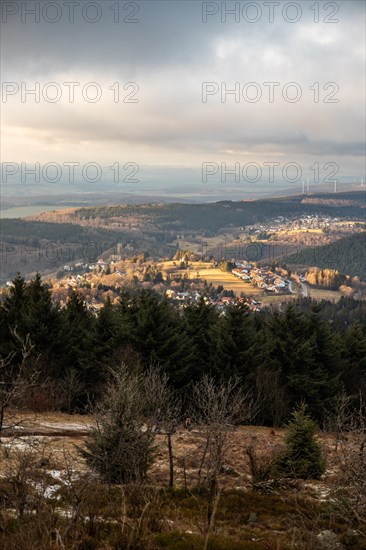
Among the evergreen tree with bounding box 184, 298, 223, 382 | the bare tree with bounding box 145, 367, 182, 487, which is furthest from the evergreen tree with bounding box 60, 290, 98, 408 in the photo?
the bare tree with bounding box 145, 367, 182, 487

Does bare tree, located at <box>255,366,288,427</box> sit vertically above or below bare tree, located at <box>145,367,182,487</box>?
below

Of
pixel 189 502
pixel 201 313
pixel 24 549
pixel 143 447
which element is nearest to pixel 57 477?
pixel 143 447

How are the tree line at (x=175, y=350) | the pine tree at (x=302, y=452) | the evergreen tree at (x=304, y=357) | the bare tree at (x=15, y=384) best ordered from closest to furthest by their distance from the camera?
1. the bare tree at (x=15, y=384)
2. the pine tree at (x=302, y=452)
3. the tree line at (x=175, y=350)
4. the evergreen tree at (x=304, y=357)

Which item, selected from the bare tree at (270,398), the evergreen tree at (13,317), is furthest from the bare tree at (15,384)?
the bare tree at (270,398)

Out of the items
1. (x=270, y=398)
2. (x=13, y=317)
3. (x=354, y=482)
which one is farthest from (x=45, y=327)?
(x=354, y=482)

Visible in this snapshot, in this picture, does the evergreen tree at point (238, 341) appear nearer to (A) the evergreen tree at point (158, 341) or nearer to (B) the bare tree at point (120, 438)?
(A) the evergreen tree at point (158, 341)

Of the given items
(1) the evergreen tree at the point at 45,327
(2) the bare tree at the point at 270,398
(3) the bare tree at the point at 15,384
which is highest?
(3) the bare tree at the point at 15,384

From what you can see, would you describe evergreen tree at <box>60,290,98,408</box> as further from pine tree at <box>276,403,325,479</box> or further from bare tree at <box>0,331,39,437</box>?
pine tree at <box>276,403,325,479</box>

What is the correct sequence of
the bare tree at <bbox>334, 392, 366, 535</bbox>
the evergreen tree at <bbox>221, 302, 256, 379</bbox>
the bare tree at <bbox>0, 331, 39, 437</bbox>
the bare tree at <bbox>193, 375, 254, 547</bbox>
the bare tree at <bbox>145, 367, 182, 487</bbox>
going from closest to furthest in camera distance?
the bare tree at <bbox>334, 392, 366, 535</bbox>
the bare tree at <bbox>0, 331, 39, 437</bbox>
the bare tree at <bbox>193, 375, 254, 547</bbox>
the bare tree at <bbox>145, 367, 182, 487</bbox>
the evergreen tree at <bbox>221, 302, 256, 379</bbox>

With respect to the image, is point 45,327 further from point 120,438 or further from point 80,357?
point 120,438
